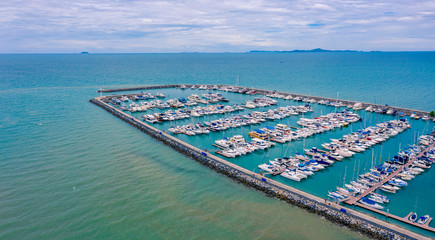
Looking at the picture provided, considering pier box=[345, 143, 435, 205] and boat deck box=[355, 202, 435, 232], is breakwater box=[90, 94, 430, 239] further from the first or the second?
pier box=[345, 143, 435, 205]

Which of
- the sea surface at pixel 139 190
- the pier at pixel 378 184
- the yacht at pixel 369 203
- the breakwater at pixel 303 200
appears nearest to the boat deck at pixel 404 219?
the yacht at pixel 369 203

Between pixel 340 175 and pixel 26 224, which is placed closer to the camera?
pixel 26 224

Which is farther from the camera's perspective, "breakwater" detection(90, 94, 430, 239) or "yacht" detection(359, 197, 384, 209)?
"yacht" detection(359, 197, 384, 209)

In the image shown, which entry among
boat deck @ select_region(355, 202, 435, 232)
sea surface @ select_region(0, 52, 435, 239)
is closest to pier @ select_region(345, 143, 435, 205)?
boat deck @ select_region(355, 202, 435, 232)

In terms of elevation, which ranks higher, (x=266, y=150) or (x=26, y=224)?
(x=266, y=150)

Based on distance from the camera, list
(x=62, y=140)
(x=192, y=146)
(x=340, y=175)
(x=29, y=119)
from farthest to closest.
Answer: (x=29, y=119) < (x=62, y=140) < (x=192, y=146) < (x=340, y=175)

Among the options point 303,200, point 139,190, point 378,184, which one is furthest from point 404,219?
point 139,190

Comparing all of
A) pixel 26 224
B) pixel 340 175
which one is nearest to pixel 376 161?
pixel 340 175

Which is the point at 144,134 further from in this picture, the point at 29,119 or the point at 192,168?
the point at 29,119

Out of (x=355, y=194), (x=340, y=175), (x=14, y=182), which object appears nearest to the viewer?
(x=355, y=194)
